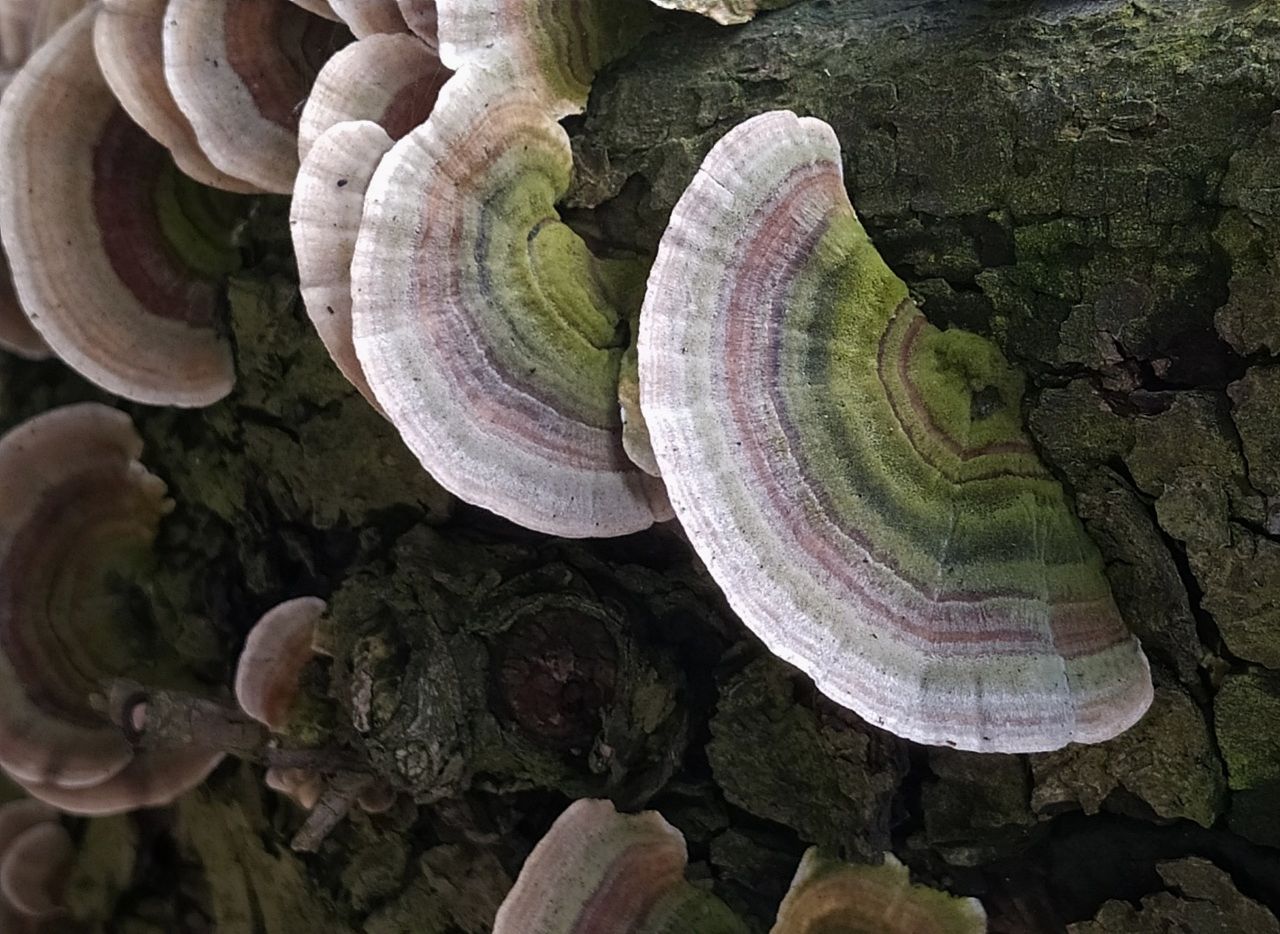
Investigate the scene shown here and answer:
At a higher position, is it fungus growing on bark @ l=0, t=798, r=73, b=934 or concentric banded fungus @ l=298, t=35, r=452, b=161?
concentric banded fungus @ l=298, t=35, r=452, b=161

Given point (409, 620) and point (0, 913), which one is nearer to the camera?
point (409, 620)

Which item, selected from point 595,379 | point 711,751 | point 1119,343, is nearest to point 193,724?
point 711,751

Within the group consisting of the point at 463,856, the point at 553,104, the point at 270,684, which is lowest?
the point at 463,856

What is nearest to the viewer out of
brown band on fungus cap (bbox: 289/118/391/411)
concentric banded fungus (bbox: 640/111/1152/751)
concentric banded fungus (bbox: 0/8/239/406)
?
concentric banded fungus (bbox: 640/111/1152/751)

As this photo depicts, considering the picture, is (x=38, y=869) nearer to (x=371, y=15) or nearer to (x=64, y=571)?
(x=64, y=571)

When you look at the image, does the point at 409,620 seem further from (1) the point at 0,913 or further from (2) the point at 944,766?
(1) the point at 0,913

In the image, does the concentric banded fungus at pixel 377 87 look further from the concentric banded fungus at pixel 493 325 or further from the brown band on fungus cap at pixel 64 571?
the brown band on fungus cap at pixel 64 571

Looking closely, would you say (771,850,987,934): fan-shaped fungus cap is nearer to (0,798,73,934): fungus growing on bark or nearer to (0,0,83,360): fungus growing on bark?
(0,0,83,360): fungus growing on bark

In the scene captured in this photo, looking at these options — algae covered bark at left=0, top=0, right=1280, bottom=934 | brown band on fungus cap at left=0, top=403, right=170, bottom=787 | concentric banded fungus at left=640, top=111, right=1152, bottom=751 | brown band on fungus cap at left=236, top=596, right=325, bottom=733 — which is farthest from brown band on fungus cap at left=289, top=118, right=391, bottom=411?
brown band on fungus cap at left=0, top=403, right=170, bottom=787
